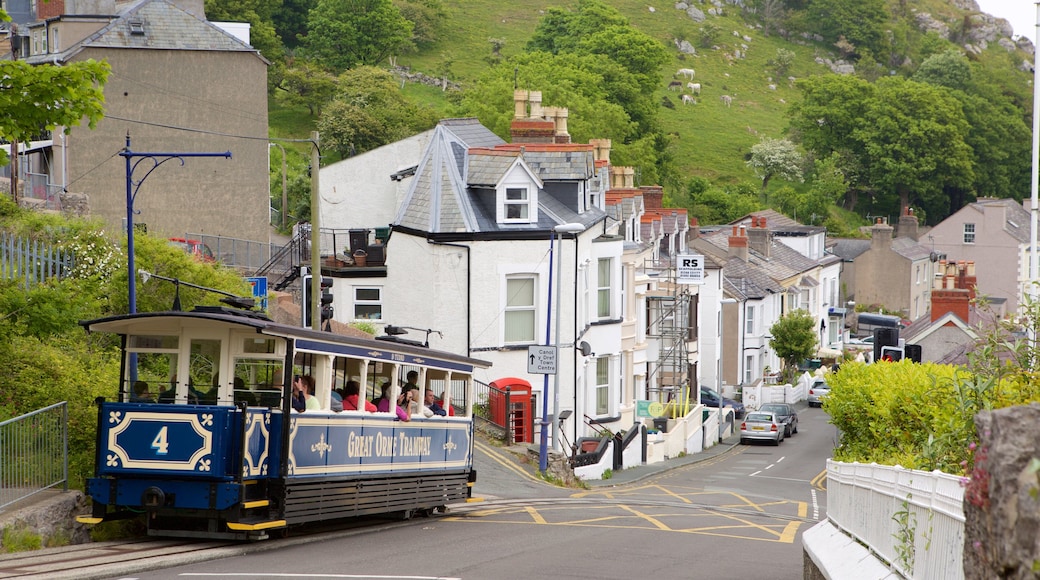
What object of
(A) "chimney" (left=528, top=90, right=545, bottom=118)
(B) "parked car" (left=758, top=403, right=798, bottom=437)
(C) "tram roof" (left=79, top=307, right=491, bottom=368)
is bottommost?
(B) "parked car" (left=758, top=403, right=798, bottom=437)

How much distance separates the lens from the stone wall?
15.8 feet

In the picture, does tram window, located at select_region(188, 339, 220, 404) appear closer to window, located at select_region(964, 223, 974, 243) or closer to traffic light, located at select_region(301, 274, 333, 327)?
traffic light, located at select_region(301, 274, 333, 327)

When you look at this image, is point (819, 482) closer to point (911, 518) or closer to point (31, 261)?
point (31, 261)

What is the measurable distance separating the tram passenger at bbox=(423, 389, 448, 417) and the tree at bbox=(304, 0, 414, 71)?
8671 cm

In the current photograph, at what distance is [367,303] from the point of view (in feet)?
131

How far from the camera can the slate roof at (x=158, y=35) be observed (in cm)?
4825

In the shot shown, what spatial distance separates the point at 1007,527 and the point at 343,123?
73549mm

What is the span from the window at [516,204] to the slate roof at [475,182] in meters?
0.38

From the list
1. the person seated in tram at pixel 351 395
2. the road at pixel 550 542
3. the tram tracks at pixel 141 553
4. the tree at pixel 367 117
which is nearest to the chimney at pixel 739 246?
the tree at pixel 367 117

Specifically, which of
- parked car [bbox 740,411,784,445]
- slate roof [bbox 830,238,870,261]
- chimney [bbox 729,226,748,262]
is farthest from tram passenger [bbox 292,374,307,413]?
slate roof [bbox 830,238,870,261]

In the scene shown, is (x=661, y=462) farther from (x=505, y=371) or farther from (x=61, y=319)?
(x=61, y=319)

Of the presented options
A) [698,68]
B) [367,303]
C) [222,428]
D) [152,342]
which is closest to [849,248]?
[367,303]

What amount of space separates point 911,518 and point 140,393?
34.8 feet

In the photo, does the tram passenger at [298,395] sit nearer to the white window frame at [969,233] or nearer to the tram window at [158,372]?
the tram window at [158,372]
